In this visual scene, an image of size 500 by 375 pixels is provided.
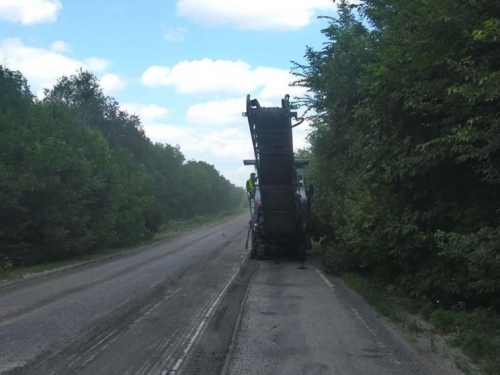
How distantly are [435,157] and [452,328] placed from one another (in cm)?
315

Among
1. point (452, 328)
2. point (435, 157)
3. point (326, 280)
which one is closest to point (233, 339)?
point (452, 328)

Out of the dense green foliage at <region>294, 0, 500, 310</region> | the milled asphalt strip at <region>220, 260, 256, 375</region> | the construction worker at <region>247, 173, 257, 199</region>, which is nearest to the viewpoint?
the milled asphalt strip at <region>220, 260, 256, 375</region>

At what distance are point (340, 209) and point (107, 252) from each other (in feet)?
44.3

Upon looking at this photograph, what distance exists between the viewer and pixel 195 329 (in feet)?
29.5

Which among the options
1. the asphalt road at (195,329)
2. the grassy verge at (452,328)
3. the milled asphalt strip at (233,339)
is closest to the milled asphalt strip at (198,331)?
the asphalt road at (195,329)

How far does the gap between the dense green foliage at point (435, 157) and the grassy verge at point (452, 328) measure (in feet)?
1.35

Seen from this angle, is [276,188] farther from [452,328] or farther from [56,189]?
[452,328]

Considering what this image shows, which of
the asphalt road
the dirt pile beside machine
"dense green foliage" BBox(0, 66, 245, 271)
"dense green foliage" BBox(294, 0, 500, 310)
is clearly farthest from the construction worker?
"dense green foliage" BBox(0, 66, 245, 271)

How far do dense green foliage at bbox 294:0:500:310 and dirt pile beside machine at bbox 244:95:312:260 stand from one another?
5.01 metres

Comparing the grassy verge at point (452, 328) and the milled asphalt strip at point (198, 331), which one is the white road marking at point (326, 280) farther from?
the milled asphalt strip at point (198, 331)

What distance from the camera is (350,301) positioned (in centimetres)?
1228

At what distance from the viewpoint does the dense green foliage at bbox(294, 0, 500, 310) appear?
8992mm

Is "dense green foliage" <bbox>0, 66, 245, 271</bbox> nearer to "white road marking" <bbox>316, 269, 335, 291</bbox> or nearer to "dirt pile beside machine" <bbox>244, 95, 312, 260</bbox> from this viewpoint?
"dirt pile beside machine" <bbox>244, 95, 312, 260</bbox>

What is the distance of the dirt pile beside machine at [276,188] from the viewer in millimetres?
19094
